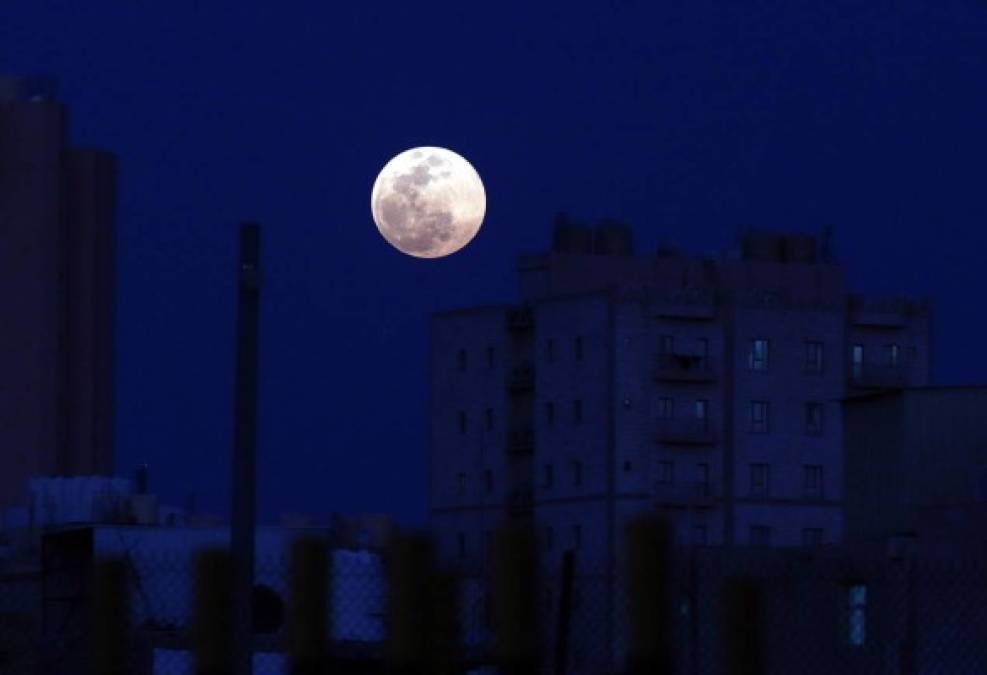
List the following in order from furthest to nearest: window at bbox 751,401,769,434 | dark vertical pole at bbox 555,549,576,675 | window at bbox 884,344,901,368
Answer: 1. window at bbox 884,344,901,368
2. window at bbox 751,401,769,434
3. dark vertical pole at bbox 555,549,576,675

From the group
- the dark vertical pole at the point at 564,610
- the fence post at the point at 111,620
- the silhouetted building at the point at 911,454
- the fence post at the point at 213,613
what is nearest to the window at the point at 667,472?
the silhouetted building at the point at 911,454

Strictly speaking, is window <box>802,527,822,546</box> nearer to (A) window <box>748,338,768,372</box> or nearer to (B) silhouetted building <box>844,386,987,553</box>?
(A) window <box>748,338,768,372</box>

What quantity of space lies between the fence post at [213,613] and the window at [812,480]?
86843mm

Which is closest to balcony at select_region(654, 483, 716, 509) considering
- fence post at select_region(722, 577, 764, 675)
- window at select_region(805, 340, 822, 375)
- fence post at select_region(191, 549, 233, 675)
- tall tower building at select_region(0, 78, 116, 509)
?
window at select_region(805, 340, 822, 375)

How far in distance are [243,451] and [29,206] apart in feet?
414

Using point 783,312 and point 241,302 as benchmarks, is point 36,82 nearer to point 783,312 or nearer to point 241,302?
point 783,312

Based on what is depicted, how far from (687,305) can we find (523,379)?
673 cm

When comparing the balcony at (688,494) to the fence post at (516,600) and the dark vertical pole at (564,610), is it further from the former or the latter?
the fence post at (516,600)

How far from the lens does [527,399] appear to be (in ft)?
317

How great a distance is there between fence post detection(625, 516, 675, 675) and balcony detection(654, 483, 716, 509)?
85109 mm

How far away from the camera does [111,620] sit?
10.2 m

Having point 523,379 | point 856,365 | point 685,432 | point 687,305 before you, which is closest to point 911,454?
point 687,305

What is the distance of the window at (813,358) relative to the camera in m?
97.0

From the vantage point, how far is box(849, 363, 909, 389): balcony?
3807 inches
